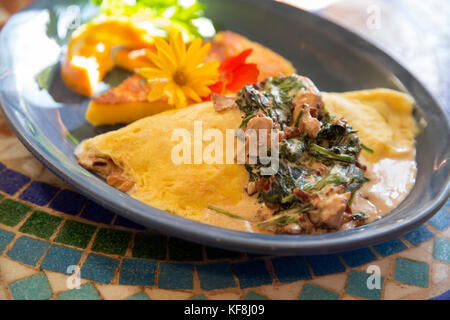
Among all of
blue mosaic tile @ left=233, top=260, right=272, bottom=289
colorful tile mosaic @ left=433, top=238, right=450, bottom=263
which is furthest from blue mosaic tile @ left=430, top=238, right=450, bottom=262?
blue mosaic tile @ left=233, top=260, right=272, bottom=289

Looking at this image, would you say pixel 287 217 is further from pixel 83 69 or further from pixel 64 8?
pixel 64 8

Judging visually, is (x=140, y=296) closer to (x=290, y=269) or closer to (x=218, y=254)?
(x=218, y=254)

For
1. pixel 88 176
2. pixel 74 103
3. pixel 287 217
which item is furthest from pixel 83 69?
pixel 287 217

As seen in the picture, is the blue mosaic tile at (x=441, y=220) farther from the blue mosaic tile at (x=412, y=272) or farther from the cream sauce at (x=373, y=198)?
the blue mosaic tile at (x=412, y=272)

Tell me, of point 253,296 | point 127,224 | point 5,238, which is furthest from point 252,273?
point 5,238

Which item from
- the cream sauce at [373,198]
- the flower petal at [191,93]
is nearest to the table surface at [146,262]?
the cream sauce at [373,198]

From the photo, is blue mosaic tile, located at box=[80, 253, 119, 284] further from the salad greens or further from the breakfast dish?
the salad greens
